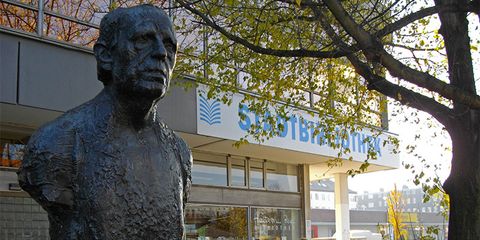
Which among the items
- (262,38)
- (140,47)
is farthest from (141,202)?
(262,38)

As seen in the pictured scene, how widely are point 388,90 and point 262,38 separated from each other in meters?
3.22

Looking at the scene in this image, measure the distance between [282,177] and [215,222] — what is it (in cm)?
306

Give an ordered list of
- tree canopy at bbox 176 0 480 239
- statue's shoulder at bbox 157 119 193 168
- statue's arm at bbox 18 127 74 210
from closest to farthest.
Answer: statue's arm at bbox 18 127 74 210 < statue's shoulder at bbox 157 119 193 168 < tree canopy at bbox 176 0 480 239

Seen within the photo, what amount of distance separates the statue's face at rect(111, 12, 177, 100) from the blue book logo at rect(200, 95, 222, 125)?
8.56 m

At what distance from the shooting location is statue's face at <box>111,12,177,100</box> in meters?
2.55

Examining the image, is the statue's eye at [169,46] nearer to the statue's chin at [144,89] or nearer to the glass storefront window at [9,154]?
the statue's chin at [144,89]

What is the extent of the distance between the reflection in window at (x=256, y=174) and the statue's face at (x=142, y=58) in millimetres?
12372

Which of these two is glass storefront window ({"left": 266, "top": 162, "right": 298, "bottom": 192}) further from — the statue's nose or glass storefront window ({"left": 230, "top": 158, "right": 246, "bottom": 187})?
the statue's nose

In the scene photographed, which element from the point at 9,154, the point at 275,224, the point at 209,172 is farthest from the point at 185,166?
the point at 275,224

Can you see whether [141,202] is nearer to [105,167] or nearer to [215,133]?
[105,167]

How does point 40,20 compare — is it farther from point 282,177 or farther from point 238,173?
point 282,177

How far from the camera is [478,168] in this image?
22.6ft

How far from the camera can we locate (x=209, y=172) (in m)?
13.6

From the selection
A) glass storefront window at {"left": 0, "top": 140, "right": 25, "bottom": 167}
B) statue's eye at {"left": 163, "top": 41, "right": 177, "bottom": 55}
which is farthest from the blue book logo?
statue's eye at {"left": 163, "top": 41, "right": 177, "bottom": 55}
